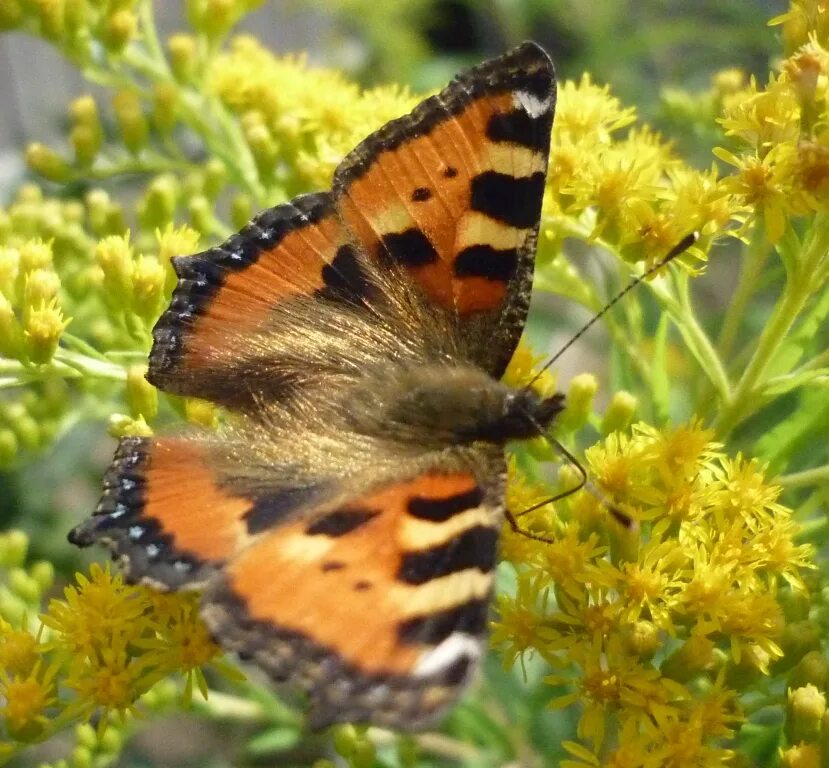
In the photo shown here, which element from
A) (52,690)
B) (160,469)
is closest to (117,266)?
(160,469)

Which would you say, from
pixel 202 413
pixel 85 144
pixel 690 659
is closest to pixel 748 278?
pixel 690 659

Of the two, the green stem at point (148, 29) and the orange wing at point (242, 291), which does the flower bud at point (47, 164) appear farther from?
the orange wing at point (242, 291)

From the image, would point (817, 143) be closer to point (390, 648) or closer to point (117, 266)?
point (390, 648)

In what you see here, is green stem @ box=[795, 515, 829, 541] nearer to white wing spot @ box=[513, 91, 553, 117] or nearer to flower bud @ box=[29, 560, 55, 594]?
white wing spot @ box=[513, 91, 553, 117]

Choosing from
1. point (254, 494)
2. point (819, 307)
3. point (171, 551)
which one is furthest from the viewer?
point (819, 307)

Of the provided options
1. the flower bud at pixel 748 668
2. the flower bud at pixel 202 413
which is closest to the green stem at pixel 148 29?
the flower bud at pixel 202 413
